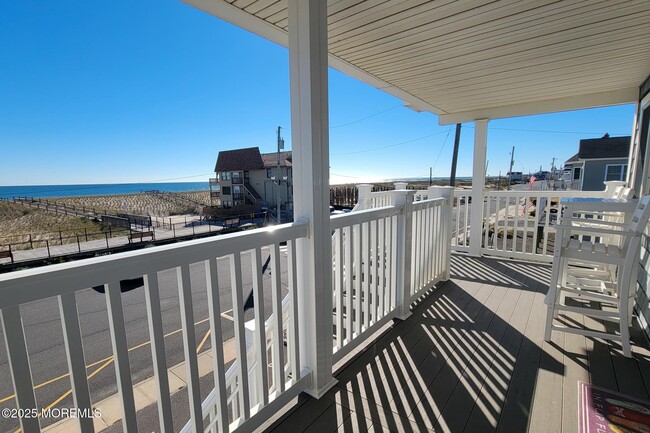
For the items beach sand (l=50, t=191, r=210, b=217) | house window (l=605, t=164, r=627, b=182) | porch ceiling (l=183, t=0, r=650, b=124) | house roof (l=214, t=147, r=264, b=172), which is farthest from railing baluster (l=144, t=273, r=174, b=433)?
house window (l=605, t=164, r=627, b=182)

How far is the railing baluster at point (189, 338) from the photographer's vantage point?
107cm

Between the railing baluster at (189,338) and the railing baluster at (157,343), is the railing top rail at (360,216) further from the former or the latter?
the railing baluster at (157,343)

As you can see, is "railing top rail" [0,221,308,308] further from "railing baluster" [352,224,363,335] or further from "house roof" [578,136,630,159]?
"house roof" [578,136,630,159]

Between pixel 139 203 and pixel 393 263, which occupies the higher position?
pixel 139 203

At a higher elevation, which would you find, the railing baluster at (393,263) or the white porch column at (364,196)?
the white porch column at (364,196)

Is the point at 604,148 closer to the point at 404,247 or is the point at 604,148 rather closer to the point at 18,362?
the point at 404,247

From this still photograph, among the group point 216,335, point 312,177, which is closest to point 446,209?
point 312,177

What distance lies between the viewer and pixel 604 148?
15008 mm

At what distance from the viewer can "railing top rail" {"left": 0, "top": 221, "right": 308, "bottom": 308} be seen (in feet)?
2.33

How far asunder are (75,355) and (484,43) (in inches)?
120

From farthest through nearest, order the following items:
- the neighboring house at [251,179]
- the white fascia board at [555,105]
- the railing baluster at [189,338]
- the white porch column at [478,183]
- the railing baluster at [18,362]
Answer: the neighboring house at [251,179], the white porch column at [478,183], the white fascia board at [555,105], the railing baluster at [189,338], the railing baluster at [18,362]

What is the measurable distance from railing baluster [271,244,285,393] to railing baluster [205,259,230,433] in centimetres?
31

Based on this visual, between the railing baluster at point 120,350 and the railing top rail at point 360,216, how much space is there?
1.08m

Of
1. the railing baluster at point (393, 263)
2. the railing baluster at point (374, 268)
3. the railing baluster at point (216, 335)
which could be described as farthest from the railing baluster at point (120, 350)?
the railing baluster at point (393, 263)
